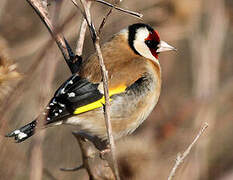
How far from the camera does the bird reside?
9.88 ft

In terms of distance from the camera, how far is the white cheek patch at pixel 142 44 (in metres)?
3.63

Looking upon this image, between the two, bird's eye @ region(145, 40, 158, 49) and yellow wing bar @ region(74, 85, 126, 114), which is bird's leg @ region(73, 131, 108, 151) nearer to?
yellow wing bar @ region(74, 85, 126, 114)

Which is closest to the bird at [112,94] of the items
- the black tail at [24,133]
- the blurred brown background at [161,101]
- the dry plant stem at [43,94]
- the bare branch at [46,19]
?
the black tail at [24,133]

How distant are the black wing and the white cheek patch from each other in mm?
668

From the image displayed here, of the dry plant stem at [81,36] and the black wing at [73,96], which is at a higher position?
the dry plant stem at [81,36]

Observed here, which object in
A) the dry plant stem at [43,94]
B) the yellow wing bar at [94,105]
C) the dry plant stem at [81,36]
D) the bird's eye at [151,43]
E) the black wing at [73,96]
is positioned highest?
the dry plant stem at [43,94]

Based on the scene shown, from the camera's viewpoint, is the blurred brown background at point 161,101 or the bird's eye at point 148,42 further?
the blurred brown background at point 161,101

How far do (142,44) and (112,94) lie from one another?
697mm

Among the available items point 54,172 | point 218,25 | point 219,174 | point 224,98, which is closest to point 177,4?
point 218,25

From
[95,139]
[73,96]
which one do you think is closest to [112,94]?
[73,96]

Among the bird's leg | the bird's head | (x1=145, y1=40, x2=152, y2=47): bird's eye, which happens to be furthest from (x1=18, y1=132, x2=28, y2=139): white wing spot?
(x1=145, y1=40, x2=152, y2=47): bird's eye

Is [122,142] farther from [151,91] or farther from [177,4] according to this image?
[177,4]

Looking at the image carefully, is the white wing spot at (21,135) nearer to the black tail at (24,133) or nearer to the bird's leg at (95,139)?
the black tail at (24,133)

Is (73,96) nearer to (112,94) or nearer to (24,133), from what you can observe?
(112,94)
